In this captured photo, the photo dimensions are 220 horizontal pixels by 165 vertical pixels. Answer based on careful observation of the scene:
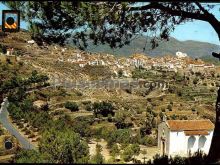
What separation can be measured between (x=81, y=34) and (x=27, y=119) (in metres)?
57.5

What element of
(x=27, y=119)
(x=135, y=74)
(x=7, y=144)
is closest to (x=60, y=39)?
(x=7, y=144)

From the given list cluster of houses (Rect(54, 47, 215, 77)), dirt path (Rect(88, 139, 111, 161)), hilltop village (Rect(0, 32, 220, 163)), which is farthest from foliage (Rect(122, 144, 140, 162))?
cluster of houses (Rect(54, 47, 215, 77))

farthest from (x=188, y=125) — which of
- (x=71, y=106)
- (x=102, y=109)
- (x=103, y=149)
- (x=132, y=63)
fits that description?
(x=132, y=63)

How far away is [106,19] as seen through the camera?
29.5 feet

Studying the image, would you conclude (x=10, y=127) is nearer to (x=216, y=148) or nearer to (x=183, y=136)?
(x=183, y=136)

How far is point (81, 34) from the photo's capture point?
31.6ft

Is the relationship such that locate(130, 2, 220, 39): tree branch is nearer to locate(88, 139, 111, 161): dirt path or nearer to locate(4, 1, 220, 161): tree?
locate(4, 1, 220, 161): tree

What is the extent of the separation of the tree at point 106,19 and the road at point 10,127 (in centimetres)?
4320

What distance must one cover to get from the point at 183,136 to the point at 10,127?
112 feet

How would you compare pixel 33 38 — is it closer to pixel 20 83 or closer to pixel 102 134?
pixel 102 134

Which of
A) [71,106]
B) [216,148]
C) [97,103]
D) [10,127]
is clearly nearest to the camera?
[216,148]

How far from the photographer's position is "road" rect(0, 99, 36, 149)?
53369mm

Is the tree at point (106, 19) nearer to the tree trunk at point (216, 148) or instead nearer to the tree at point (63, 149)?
the tree trunk at point (216, 148)

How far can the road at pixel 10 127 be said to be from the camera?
5337 centimetres
